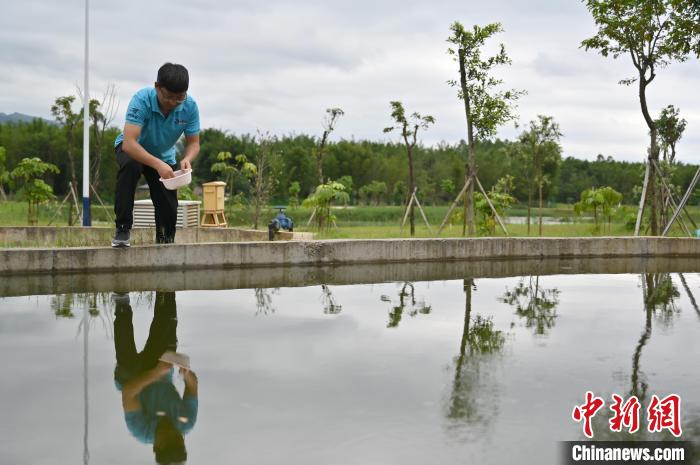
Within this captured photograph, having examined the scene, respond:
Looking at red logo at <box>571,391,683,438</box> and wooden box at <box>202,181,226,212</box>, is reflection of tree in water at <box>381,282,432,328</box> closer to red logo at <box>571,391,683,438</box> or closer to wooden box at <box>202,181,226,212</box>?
red logo at <box>571,391,683,438</box>

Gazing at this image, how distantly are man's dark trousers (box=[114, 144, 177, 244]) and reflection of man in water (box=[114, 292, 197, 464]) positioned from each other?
7.17ft

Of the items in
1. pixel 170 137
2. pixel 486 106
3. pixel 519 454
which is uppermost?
pixel 486 106

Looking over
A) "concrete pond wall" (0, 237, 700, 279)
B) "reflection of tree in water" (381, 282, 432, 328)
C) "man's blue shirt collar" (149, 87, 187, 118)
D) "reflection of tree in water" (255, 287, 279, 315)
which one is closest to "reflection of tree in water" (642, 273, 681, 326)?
"reflection of tree in water" (381, 282, 432, 328)

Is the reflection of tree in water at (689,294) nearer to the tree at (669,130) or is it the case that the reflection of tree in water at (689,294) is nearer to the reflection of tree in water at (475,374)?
the reflection of tree in water at (475,374)

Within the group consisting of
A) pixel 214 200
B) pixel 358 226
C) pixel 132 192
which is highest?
pixel 132 192

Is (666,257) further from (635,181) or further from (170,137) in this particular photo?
(635,181)

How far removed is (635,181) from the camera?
7344 cm

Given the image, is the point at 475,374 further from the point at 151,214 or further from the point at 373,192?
the point at 373,192

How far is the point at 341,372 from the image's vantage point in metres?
3.42

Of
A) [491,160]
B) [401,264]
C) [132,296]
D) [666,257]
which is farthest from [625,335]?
[491,160]

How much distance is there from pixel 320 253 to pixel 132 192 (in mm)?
2584

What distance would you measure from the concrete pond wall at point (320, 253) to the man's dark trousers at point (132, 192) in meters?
0.46

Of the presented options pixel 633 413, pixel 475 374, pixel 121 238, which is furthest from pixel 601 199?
pixel 633 413

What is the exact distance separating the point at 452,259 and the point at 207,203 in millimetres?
7872
